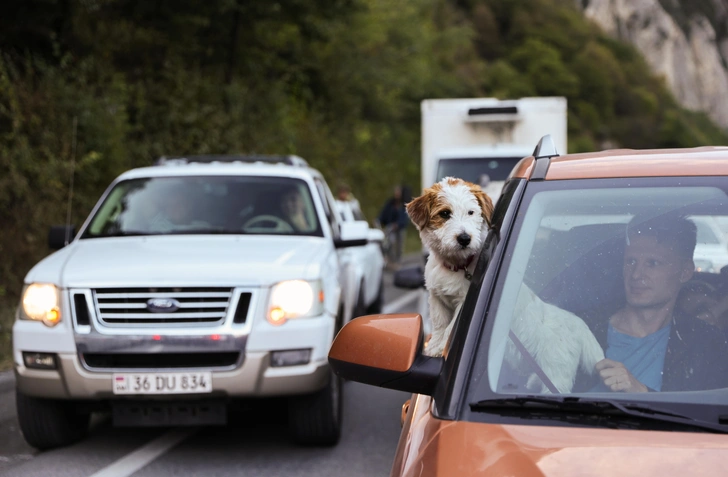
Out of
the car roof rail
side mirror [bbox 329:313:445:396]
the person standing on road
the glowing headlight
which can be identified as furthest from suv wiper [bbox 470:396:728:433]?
the person standing on road

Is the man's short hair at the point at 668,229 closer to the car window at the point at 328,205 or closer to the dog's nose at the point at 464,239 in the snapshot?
the dog's nose at the point at 464,239

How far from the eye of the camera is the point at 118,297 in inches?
235

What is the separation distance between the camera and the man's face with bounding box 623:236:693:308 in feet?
9.31

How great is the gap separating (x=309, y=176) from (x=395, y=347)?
5.39 m

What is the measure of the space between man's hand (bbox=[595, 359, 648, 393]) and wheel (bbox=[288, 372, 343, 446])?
362cm

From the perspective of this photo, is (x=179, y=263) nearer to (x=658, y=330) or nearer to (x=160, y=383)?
(x=160, y=383)

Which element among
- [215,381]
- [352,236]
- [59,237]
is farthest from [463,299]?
[59,237]

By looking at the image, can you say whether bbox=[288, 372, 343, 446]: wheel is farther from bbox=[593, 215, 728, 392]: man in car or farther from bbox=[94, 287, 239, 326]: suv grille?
bbox=[593, 215, 728, 392]: man in car

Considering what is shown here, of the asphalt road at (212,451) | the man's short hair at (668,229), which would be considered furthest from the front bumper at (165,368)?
the man's short hair at (668,229)

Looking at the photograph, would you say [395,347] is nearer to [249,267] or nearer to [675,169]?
[675,169]

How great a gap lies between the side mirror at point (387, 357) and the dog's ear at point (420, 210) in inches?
61.3

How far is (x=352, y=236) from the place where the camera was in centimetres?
748

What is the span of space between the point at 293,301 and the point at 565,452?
3.91 meters

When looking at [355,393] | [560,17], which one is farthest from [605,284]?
[560,17]
